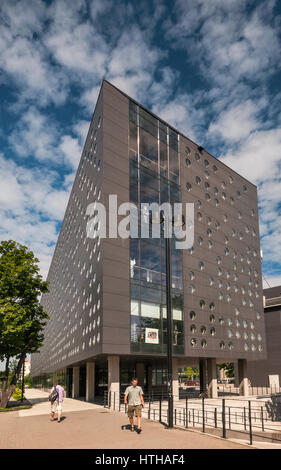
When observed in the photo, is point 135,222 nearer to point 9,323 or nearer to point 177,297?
point 177,297

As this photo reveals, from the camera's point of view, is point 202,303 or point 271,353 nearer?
point 202,303

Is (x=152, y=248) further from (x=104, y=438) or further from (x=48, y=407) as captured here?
(x=104, y=438)

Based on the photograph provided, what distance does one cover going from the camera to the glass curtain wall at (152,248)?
100.0 ft

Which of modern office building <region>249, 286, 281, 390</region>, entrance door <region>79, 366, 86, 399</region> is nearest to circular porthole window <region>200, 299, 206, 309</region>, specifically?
entrance door <region>79, 366, 86, 399</region>

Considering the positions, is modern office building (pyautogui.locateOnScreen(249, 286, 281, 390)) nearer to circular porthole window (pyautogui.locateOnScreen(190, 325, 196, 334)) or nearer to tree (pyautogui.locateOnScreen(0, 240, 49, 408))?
circular porthole window (pyautogui.locateOnScreen(190, 325, 196, 334))

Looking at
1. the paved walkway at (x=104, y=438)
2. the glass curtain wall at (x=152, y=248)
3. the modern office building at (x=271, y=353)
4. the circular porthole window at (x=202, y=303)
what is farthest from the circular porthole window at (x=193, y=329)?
the modern office building at (x=271, y=353)

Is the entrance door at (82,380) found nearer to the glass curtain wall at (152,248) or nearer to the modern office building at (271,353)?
the glass curtain wall at (152,248)

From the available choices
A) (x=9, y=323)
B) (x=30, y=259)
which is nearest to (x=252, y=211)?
(x=30, y=259)

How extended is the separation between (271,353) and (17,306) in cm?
5056

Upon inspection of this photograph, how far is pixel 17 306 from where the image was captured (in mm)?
26688

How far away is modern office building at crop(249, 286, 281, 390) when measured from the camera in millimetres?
63312

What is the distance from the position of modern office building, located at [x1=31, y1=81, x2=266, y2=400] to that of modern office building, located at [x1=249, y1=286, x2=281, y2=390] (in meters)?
20.9

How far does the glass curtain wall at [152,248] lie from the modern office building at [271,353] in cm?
3633

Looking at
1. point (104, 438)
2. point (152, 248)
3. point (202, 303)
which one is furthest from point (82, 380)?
point (104, 438)
